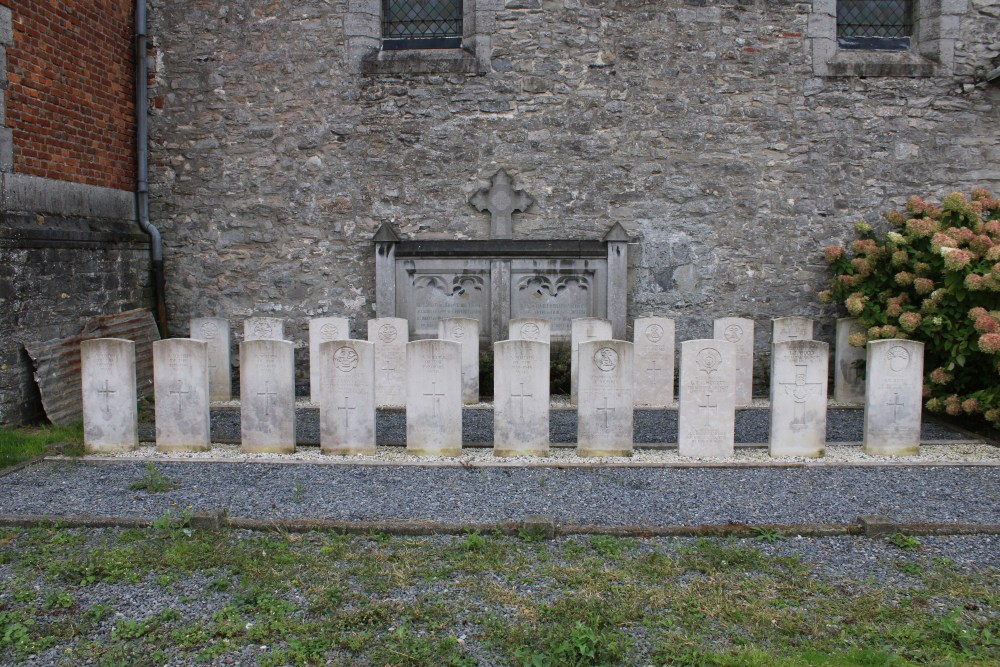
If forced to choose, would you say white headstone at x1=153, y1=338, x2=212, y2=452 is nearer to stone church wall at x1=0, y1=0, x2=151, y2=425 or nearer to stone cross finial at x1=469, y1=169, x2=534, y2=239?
stone church wall at x1=0, y1=0, x2=151, y2=425

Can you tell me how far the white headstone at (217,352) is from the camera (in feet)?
27.2

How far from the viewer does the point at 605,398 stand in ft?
19.8

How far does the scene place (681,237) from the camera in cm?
932

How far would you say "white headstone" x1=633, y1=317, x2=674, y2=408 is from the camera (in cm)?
803

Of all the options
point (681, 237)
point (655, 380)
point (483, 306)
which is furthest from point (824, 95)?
point (483, 306)

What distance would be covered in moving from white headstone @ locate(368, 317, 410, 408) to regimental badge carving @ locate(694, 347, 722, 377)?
308 centimetres

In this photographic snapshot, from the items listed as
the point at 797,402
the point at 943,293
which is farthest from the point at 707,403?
the point at 943,293

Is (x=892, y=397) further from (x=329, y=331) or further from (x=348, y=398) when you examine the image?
(x=329, y=331)

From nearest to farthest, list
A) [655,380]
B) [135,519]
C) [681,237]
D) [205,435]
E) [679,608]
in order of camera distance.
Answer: [679,608] → [135,519] → [205,435] → [655,380] → [681,237]

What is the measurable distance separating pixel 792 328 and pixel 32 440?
7212 millimetres

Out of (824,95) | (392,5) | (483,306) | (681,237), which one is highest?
(392,5)

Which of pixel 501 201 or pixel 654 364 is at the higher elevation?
pixel 501 201

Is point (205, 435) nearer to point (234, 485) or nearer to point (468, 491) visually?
point (234, 485)

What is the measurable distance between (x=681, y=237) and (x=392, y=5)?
446 centimetres
